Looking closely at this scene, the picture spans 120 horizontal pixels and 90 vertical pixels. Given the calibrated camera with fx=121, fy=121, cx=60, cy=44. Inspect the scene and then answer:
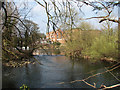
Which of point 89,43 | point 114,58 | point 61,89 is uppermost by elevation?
point 89,43

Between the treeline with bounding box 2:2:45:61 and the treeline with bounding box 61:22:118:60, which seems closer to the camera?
the treeline with bounding box 2:2:45:61

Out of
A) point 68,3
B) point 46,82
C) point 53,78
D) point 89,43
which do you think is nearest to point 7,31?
point 68,3

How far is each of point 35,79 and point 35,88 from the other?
2.48ft

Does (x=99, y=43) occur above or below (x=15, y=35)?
below

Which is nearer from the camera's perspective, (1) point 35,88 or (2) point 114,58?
(1) point 35,88

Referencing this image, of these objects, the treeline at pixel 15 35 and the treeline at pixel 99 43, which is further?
the treeline at pixel 99 43

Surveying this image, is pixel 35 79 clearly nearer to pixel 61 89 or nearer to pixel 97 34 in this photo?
pixel 61 89

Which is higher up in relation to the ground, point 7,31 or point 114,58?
point 7,31

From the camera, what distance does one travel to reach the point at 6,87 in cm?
431

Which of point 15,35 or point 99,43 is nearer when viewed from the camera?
point 15,35

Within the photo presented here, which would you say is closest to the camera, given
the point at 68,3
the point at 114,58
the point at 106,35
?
the point at 68,3

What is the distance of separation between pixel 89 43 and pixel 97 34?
2.96 feet

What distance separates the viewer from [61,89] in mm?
4070

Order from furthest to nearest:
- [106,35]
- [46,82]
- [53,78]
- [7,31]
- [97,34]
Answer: [97,34]
[106,35]
[53,78]
[46,82]
[7,31]
